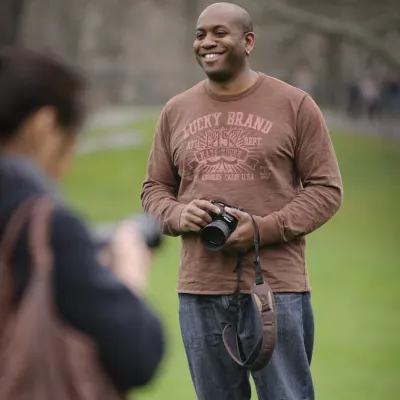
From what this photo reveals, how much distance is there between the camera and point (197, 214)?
460 cm

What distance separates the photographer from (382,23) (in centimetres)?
Answer: 2728

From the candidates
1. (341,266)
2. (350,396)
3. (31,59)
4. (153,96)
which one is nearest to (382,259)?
(341,266)

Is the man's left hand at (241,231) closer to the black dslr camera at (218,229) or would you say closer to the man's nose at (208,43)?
the black dslr camera at (218,229)

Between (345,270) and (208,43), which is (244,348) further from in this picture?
(345,270)

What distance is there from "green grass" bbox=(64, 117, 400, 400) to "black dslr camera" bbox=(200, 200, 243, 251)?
0.75 feet

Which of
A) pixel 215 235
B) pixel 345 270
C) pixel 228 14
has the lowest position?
pixel 215 235

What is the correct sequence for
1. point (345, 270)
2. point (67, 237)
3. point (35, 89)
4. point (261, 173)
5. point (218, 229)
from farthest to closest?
point (345, 270), point (261, 173), point (218, 229), point (35, 89), point (67, 237)

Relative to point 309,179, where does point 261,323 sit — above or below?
below

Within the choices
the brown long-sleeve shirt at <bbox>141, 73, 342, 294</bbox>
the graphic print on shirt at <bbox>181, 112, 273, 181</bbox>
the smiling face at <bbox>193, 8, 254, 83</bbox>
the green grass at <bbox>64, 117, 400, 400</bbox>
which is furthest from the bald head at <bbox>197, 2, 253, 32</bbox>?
the green grass at <bbox>64, 117, 400, 400</bbox>

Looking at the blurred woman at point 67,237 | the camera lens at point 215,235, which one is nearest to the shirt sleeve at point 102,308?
the blurred woman at point 67,237

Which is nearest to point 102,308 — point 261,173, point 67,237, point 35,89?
point 67,237

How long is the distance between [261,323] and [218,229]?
39cm

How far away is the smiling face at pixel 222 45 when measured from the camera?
187 inches

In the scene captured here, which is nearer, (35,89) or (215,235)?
(35,89)
